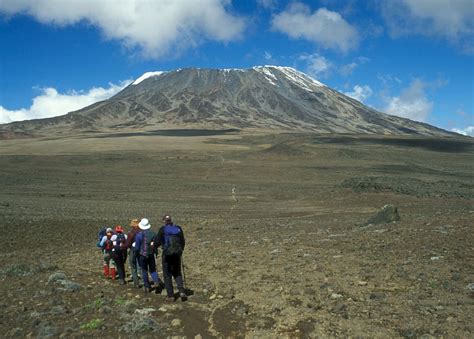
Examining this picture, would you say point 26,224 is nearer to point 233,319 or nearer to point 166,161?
point 233,319

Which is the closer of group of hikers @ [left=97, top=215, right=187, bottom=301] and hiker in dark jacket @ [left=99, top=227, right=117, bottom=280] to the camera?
group of hikers @ [left=97, top=215, right=187, bottom=301]

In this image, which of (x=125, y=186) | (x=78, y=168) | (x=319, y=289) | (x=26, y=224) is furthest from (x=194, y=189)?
(x=319, y=289)

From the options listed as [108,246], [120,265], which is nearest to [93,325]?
[120,265]

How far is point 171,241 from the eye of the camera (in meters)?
10.9

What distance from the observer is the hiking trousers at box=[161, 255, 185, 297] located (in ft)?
35.2

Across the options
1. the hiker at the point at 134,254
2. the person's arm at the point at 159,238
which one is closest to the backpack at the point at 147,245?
the hiker at the point at 134,254

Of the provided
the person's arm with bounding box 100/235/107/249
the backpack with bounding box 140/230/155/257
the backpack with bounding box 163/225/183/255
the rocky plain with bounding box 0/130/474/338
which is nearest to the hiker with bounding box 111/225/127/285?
the rocky plain with bounding box 0/130/474/338

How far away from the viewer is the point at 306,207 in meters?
34.2

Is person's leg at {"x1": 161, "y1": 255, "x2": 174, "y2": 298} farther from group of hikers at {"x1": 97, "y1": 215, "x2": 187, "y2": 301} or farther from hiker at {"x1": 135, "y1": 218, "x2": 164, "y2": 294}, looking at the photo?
hiker at {"x1": 135, "y1": 218, "x2": 164, "y2": 294}

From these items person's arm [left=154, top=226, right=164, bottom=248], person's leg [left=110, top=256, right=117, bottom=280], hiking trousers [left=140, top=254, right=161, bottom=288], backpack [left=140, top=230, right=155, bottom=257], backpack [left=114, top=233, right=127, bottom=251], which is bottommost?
person's leg [left=110, top=256, right=117, bottom=280]

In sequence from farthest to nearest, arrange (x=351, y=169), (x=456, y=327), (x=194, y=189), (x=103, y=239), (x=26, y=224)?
(x=351, y=169)
(x=194, y=189)
(x=26, y=224)
(x=103, y=239)
(x=456, y=327)

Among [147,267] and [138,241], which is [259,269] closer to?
[147,267]

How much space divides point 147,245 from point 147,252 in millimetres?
179

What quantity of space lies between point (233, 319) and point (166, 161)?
245 ft
